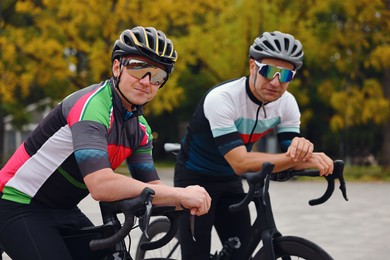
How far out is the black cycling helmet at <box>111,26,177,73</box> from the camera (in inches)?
135

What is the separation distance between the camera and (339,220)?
1122cm

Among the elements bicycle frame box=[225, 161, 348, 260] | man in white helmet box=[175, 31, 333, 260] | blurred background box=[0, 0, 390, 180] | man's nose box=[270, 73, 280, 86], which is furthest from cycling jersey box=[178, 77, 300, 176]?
blurred background box=[0, 0, 390, 180]

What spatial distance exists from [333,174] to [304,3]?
66.9 feet

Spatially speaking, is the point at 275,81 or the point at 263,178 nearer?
the point at 263,178

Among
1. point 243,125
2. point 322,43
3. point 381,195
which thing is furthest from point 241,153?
point 322,43

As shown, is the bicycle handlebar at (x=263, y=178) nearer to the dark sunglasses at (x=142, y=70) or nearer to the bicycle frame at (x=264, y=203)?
the bicycle frame at (x=264, y=203)

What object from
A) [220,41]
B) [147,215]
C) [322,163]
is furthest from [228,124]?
[220,41]

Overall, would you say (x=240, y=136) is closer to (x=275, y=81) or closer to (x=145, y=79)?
(x=275, y=81)

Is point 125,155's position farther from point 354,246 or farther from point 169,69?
point 354,246

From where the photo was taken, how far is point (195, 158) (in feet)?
16.2

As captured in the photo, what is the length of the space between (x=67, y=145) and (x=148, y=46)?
0.54m

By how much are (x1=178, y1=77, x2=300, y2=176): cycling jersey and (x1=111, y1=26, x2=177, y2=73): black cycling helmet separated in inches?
43.9

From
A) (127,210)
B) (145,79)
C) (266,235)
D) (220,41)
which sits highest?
(220,41)

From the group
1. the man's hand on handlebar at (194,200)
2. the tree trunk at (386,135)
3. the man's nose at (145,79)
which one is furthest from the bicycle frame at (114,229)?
the tree trunk at (386,135)
